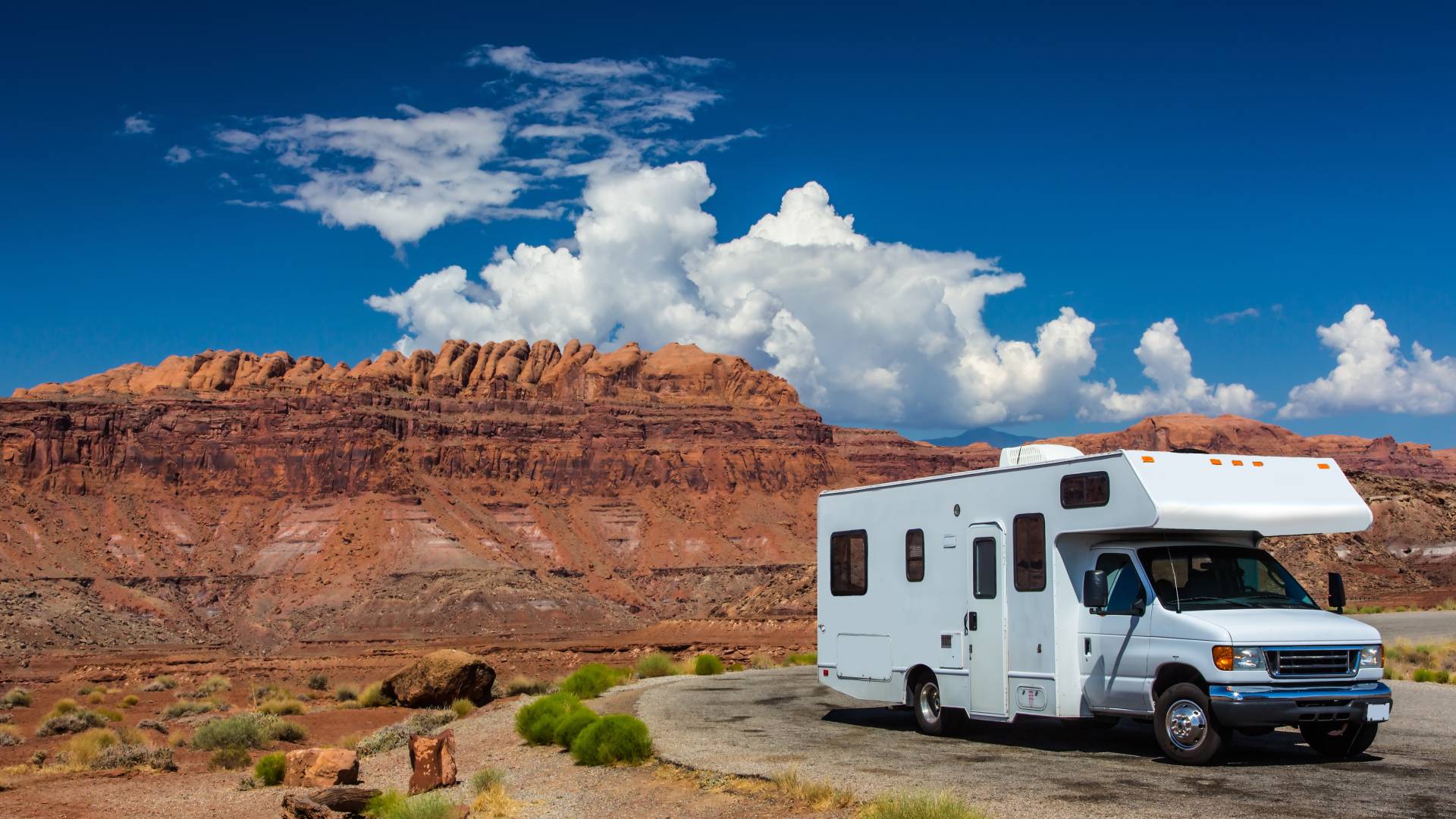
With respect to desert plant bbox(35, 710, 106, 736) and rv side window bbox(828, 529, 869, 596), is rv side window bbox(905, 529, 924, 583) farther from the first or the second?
desert plant bbox(35, 710, 106, 736)

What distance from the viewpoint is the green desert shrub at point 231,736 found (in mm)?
21616

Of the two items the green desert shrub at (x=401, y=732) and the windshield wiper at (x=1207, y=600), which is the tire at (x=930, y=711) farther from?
the green desert shrub at (x=401, y=732)

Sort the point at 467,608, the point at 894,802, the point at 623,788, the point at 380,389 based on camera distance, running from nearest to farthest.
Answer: the point at 894,802, the point at 623,788, the point at 467,608, the point at 380,389

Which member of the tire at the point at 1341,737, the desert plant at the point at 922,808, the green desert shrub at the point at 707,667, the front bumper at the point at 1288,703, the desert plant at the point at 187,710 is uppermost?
the front bumper at the point at 1288,703

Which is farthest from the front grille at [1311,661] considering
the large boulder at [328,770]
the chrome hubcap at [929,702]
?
the large boulder at [328,770]

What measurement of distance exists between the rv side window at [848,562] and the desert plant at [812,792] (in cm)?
528

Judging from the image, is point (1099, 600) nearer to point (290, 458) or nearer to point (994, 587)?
point (994, 587)

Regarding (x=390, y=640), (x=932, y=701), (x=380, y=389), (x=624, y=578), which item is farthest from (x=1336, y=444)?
(x=932, y=701)

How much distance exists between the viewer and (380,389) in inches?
5246

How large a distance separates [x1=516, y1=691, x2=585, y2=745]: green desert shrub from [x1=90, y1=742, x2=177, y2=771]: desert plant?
605cm

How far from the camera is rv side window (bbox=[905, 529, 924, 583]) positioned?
14.9m

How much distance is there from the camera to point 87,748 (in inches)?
784

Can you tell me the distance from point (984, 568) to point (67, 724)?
23.0 meters

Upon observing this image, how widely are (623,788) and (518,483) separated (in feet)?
376
